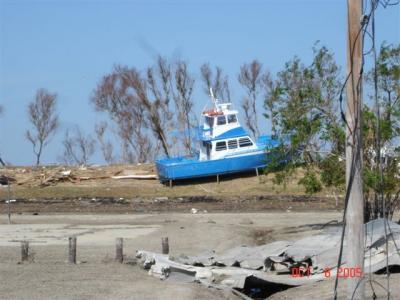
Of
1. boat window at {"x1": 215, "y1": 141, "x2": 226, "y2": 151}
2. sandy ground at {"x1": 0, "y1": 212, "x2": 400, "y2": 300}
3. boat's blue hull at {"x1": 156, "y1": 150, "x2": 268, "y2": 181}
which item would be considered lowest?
sandy ground at {"x1": 0, "y1": 212, "x2": 400, "y2": 300}

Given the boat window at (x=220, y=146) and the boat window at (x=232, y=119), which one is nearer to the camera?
the boat window at (x=220, y=146)

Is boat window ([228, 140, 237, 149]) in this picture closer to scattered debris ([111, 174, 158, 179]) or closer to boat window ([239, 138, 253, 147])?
boat window ([239, 138, 253, 147])

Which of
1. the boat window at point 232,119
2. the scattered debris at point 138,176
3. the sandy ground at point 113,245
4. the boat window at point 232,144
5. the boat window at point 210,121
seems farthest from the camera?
the scattered debris at point 138,176

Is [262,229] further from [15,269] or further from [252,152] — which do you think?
[252,152]

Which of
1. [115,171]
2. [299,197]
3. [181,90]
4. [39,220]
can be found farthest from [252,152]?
[181,90]

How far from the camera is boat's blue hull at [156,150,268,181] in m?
52.1

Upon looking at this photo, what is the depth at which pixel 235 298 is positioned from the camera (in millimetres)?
16156

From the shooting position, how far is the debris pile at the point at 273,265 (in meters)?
17.5

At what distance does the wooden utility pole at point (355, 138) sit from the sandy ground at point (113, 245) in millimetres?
4166

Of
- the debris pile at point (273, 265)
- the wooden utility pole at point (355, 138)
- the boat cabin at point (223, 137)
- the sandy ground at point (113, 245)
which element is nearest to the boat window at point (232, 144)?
the boat cabin at point (223, 137)

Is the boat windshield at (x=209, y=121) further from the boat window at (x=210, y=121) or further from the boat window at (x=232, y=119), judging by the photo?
the boat window at (x=232, y=119)

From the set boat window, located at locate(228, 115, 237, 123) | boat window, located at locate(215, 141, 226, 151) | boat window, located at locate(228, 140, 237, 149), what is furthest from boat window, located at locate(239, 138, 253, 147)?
boat window, located at locate(228, 115, 237, 123)

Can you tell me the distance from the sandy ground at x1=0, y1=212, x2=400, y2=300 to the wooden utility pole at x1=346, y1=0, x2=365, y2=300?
13.7 ft

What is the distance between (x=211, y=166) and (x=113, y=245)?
2618 cm
